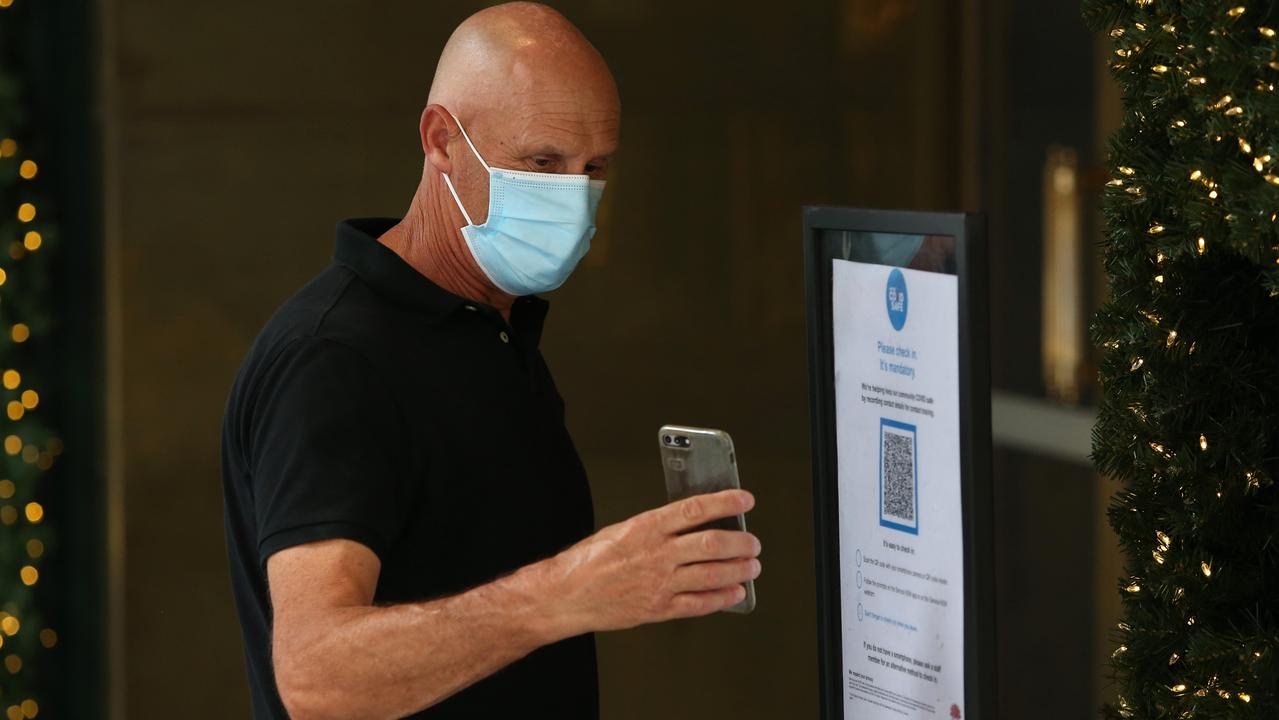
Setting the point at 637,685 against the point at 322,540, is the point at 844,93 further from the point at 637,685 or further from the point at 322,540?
the point at 322,540

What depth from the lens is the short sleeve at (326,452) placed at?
1.81m

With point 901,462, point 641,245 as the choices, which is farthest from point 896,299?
point 641,245

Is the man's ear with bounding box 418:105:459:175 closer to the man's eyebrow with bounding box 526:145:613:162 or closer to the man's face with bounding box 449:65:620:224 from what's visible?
the man's face with bounding box 449:65:620:224

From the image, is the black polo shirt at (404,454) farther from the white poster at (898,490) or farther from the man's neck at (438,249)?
the white poster at (898,490)

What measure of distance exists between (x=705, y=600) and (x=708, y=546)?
70mm

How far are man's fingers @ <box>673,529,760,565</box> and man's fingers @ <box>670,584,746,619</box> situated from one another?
4 cm

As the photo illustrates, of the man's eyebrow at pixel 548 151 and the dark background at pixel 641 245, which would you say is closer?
the man's eyebrow at pixel 548 151

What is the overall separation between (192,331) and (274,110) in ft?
2.10

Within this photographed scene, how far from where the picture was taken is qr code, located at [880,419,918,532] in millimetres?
1722

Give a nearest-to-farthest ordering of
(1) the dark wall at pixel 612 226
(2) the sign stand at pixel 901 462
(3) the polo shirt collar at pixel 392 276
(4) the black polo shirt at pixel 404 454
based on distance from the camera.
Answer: (2) the sign stand at pixel 901 462 → (4) the black polo shirt at pixel 404 454 → (3) the polo shirt collar at pixel 392 276 → (1) the dark wall at pixel 612 226

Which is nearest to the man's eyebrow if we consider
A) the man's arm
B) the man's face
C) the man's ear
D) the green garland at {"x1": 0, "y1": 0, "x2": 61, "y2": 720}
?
the man's face

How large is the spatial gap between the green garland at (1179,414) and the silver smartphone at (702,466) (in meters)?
0.54

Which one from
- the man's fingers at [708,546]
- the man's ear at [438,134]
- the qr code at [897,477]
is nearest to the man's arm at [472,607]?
the man's fingers at [708,546]

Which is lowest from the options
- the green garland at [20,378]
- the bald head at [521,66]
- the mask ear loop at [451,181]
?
the green garland at [20,378]
